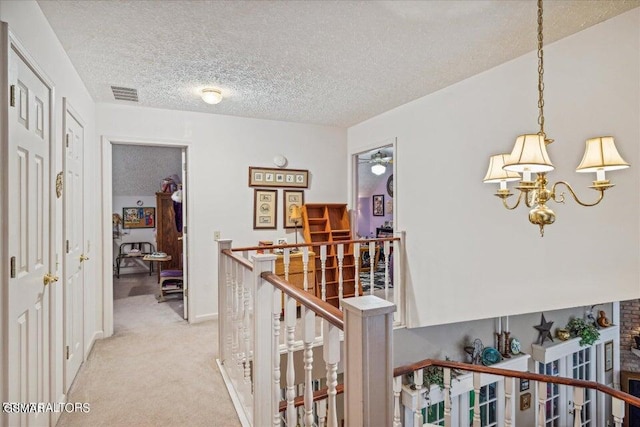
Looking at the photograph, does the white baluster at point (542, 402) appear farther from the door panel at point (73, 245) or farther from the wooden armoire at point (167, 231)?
the wooden armoire at point (167, 231)

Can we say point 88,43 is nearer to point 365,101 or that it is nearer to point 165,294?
point 365,101

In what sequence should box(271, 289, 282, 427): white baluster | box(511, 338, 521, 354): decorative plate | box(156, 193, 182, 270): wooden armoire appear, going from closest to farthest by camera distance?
box(271, 289, 282, 427): white baluster < box(511, 338, 521, 354): decorative plate < box(156, 193, 182, 270): wooden armoire

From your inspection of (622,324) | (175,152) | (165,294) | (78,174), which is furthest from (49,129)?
(622,324)

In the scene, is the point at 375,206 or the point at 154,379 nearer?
the point at 154,379

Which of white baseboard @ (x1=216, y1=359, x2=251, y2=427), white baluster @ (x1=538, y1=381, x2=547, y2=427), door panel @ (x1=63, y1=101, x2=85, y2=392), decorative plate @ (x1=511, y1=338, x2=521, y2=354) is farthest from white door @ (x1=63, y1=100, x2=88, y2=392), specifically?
decorative plate @ (x1=511, y1=338, x2=521, y2=354)

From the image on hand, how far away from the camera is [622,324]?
20.4 feet

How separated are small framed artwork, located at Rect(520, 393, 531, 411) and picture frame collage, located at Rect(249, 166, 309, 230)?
4.63m

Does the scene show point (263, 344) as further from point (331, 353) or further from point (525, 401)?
point (525, 401)

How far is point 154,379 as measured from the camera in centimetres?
263

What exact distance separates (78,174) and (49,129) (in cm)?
100

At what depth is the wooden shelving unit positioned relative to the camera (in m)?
4.47

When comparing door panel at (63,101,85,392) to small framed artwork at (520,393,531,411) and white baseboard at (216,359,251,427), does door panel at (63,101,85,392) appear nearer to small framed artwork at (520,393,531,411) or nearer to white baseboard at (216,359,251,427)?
white baseboard at (216,359,251,427)

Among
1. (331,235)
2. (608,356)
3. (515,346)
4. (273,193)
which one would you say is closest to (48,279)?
(273,193)

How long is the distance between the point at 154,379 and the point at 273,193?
2.48 metres
